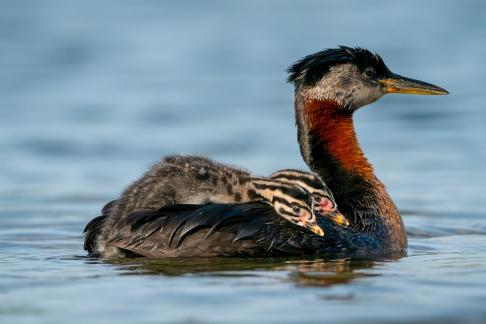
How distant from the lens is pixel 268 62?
2545 cm

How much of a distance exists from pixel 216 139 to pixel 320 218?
8.00 m

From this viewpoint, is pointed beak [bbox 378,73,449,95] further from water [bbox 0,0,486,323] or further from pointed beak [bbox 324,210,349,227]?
pointed beak [bbox 324,210,349,227]

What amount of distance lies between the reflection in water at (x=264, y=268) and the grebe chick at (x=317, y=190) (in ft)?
1.46

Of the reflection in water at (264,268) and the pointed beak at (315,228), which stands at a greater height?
the pointed beak at (315,228)

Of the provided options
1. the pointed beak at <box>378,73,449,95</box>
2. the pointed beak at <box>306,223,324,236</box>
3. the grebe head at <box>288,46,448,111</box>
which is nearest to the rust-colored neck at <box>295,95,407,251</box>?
the grebe head at <box>288,46,448,111</box>

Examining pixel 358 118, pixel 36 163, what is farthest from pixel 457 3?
pixel 36 163

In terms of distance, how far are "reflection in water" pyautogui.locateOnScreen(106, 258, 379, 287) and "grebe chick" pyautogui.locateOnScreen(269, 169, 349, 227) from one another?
446 mm

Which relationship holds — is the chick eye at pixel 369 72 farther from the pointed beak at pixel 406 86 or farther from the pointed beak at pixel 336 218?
the pointed beak at pixel 336 218

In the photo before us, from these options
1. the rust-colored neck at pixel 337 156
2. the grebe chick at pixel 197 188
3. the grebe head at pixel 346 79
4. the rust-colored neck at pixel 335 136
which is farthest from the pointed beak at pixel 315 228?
the grebe head at pixel 346 79

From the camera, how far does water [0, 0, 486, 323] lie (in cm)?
873

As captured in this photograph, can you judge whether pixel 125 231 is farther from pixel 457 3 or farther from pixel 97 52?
pixel 457 3

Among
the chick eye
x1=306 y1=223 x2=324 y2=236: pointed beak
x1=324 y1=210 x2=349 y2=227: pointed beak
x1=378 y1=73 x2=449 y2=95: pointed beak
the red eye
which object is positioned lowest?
x1=306 y1=223 x2=324 y2=236: pointed beak

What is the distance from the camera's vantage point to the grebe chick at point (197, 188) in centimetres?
1045

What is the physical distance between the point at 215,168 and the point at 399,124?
9.57m
